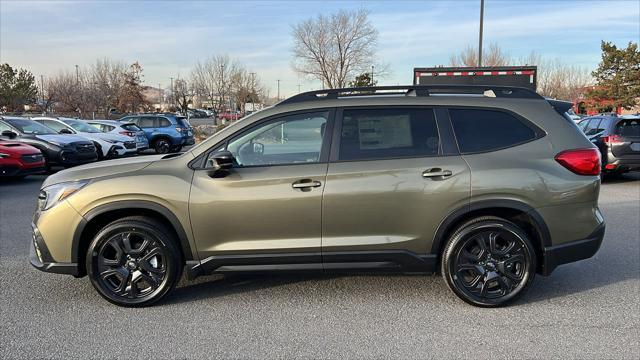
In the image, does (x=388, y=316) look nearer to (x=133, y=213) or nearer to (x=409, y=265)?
(x=409, y=265)

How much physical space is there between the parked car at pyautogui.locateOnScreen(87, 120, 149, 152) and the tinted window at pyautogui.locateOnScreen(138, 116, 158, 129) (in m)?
2.10

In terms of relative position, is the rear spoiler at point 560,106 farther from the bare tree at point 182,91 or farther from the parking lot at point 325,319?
the bare tree at point 182,91

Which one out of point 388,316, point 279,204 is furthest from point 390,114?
point 388,316

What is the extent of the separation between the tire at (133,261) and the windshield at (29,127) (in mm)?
10840

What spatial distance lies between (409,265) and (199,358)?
72.0 inches

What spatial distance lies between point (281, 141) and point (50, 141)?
10849mm

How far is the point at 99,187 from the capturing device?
3.94 meters

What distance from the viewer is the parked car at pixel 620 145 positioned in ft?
34.3

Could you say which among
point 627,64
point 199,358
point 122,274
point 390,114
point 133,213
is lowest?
point 199,358

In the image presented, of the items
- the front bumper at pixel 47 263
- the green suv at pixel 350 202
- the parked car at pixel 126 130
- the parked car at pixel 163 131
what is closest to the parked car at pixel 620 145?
the green suv at pixel 350 202

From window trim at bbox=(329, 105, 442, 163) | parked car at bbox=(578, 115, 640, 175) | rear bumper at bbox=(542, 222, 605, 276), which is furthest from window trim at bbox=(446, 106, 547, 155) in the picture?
parked car at bbox=(578, 115, 640, 175)

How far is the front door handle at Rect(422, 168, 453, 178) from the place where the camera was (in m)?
3.89

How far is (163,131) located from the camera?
20.5 meters

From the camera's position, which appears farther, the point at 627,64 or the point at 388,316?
the point at 627,64
